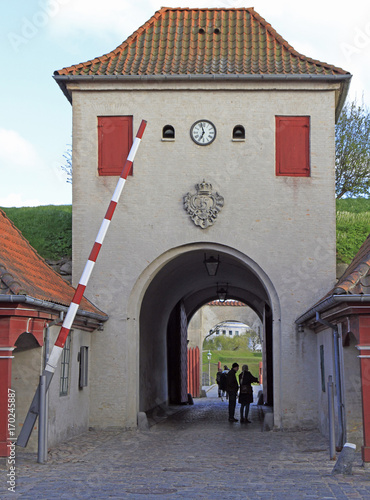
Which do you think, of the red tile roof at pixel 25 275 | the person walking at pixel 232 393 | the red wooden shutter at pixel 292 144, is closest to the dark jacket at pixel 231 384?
the person walking at pixel 232 393

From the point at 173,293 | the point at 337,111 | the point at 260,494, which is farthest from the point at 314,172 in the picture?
the point at 260,494

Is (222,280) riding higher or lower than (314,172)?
lower

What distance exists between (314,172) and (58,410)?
Result: 830 centimetres

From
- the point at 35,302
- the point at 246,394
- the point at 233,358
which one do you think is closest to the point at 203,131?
the point at 246,394

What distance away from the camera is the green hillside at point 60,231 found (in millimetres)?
19531

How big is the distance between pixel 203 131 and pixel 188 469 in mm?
9493

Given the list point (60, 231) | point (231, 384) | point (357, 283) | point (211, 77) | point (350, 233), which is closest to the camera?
point (357, 283)

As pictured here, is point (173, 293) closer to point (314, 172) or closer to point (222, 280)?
point (222, 280)

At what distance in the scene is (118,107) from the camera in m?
18.5

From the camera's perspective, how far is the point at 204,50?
19.5m

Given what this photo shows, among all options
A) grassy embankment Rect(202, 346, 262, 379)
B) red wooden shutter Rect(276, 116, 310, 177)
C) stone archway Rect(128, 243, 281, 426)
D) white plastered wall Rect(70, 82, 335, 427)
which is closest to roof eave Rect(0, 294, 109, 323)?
white plastered wall Rect(70, 82, 335, 427)

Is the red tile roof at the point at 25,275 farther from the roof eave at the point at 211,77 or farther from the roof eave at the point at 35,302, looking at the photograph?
the roof eave at the point at 211,77

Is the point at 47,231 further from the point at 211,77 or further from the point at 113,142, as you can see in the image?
the point at 211,77

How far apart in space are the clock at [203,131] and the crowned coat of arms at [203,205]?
1107mm
